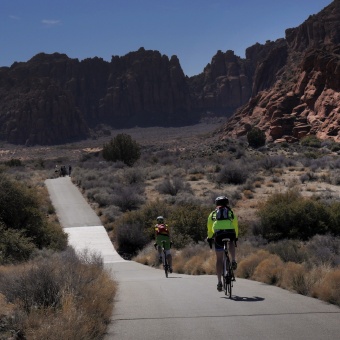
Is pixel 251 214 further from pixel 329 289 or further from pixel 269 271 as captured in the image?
pixel 329 289

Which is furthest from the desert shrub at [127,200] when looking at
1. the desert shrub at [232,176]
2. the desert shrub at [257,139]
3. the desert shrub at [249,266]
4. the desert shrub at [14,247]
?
the desert shrub at [257,139]

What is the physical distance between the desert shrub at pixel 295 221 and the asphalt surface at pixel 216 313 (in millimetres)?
11297

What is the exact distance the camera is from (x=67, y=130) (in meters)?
186

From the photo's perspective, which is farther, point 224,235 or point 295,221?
point 295,221

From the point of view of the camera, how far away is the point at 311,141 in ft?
239

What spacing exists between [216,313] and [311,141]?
67053mm

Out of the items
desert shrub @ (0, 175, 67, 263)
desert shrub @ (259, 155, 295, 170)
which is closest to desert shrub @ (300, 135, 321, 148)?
desert shrub @ (259, 155, 295, 170)

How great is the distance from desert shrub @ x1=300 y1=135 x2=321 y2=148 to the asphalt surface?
200 feet

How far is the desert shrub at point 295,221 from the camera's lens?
23500mm

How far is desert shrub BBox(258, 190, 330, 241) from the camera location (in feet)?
77.1

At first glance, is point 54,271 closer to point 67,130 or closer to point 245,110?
point 245,110

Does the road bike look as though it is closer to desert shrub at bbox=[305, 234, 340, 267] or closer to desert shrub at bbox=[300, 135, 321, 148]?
desert shrub at bbox=[305, 234, 340, 267]

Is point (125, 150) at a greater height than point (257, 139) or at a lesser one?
lesser

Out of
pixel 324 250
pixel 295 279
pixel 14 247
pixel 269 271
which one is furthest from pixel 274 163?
pixel 295 279
